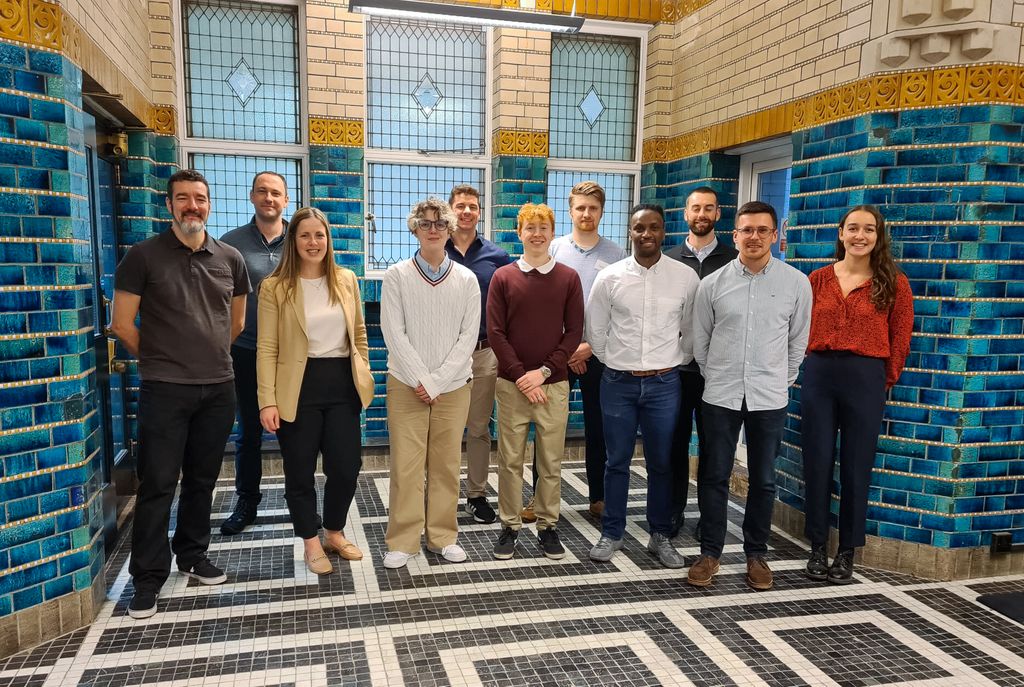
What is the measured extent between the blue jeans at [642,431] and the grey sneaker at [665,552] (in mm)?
40

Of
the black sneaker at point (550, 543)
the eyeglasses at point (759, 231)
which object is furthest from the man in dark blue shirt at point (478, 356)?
the eyeglasses at point (759, 231)

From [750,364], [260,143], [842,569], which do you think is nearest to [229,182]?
[260,143]

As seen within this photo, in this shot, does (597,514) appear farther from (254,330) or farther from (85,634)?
(85,634)

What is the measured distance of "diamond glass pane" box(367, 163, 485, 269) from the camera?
18.1 feet

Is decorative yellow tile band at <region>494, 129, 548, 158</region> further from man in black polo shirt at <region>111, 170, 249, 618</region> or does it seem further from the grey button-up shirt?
man in black polo shirt at <region>111, 170, 249, 618</region>

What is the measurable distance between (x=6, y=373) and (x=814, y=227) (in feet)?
12.8

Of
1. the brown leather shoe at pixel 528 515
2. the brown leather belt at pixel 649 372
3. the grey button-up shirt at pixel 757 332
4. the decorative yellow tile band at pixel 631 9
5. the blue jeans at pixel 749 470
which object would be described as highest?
the decorative yellow tile band at pixel 631 9

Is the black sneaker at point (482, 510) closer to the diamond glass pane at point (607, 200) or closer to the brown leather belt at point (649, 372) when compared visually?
the brown leather belt at point (649, 372)

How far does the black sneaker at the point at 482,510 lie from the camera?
167 inches

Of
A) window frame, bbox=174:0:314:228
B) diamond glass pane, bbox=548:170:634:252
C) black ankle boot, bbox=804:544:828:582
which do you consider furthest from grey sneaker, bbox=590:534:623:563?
window frame, bbox=174:0:314:228

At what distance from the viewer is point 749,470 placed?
11.5ft

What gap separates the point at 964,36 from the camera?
3.26 meters

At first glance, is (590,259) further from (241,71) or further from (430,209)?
(241,71)

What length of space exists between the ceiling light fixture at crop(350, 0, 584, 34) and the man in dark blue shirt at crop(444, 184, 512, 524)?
1080 millimetres
